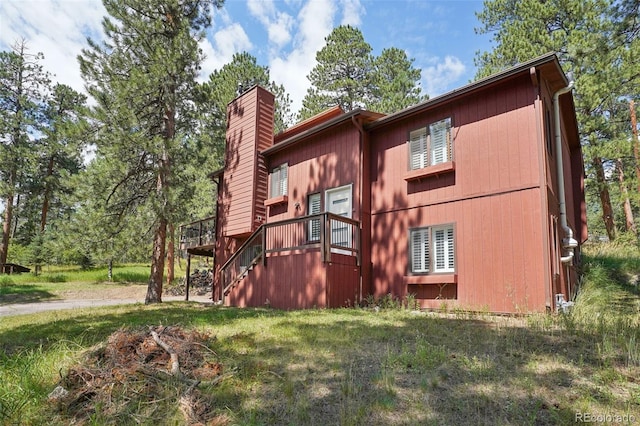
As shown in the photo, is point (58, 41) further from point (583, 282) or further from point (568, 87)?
point (583, 282)

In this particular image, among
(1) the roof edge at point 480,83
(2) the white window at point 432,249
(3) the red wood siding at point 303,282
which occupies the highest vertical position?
(1) the roof edge at point 480,83

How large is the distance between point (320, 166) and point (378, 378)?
7.92 metres

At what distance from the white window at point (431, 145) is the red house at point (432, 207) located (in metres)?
0.03

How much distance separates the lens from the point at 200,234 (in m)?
15.3

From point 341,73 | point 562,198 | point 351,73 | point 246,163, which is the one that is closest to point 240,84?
point 341,73

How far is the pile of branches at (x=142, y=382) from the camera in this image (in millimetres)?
2950

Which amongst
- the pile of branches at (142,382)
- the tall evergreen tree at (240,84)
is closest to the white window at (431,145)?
the pile of branches at (142,382)

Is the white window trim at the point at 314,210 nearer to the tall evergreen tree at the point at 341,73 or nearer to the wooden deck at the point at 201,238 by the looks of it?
the wooden deck at the point at 201,238

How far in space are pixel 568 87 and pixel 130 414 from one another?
9.64 metres

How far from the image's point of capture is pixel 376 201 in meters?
9.94

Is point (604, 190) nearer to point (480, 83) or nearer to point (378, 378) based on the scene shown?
point (480, 83)

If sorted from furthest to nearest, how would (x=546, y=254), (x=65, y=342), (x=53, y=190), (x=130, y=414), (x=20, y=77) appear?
(x=53, y=190), (x=20, y=77), (x=546, y=254), (x=65, y=342), (x=130, y=414)

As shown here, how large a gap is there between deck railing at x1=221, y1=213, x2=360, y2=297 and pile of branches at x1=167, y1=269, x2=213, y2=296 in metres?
10.1

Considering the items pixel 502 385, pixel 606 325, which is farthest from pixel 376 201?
pixel 502 385
